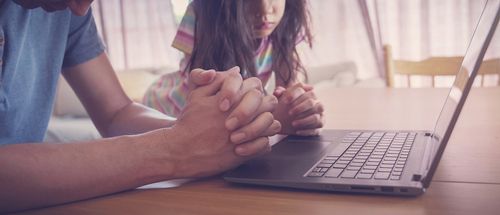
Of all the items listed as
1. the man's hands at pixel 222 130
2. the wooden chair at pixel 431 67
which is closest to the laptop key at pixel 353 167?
the man's hands at pixel 222 130

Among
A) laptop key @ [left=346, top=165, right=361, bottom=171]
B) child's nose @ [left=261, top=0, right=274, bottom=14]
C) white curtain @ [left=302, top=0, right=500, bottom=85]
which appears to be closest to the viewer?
laptop key @ [left=346, top=165, right=361, bottom=171]

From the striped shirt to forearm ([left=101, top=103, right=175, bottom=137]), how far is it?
14.1 inches

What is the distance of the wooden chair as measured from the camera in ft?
5.73

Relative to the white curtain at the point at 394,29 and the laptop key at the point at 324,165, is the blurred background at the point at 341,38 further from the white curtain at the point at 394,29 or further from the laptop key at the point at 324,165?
the laptop key at the point at 324,165

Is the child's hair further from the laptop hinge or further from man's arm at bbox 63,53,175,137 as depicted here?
the laptop hinge

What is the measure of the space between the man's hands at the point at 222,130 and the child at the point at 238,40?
0.49m

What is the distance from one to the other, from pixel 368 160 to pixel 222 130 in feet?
0.61

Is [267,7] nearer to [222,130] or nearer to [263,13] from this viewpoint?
Answer: [263,13]

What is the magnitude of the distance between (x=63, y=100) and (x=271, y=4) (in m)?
2.93

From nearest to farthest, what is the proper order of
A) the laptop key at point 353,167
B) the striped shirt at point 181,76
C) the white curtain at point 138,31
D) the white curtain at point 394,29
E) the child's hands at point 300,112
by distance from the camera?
the laptop key at point 353,167 → the child's hands at point 300,112 → the striped shirt at point 181,76 → the white curtain at point 394,29 → the white curtain at point 138,31

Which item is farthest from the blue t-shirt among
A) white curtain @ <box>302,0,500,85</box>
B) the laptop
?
white curtain @ <box>302,0,500,85</box>

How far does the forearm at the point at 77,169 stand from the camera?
50 cm

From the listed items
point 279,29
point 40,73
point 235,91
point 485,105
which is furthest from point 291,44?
point 235,91

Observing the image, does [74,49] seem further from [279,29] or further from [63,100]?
[63,100]
